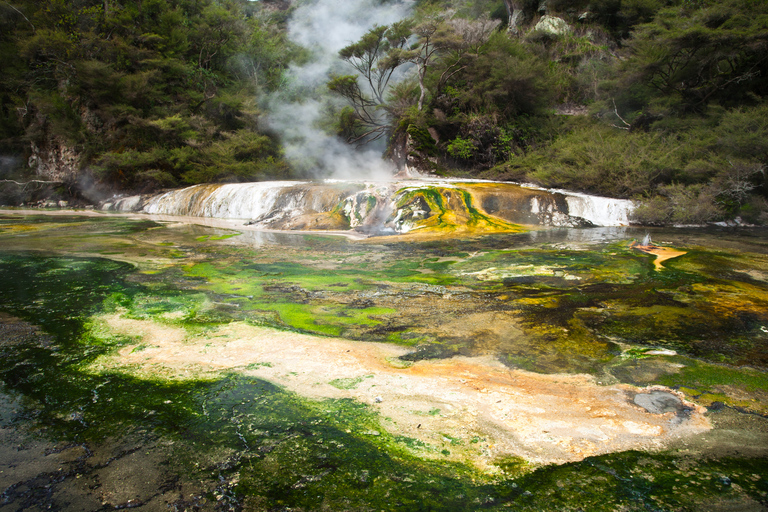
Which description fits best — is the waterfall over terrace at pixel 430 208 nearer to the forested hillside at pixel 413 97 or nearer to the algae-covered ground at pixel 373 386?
the forested hillside at pixel 413 97

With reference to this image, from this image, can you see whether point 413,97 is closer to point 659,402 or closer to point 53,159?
point 53,159

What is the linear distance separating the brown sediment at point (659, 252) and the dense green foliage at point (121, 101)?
12.2 meters

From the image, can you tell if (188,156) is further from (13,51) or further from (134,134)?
(13,51)

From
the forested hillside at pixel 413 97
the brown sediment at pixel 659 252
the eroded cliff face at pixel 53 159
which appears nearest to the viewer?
the brown sediment at pixel 659 252

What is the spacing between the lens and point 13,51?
15141 mm

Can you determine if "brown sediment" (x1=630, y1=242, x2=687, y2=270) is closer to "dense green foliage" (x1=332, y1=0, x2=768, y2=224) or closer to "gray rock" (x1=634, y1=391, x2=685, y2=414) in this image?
"dense green foliage" (x1=332, y1=0, x2=768, y2=224)

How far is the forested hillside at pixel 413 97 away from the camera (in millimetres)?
10648

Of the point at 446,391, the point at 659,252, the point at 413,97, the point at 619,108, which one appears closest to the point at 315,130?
the point at 413,97

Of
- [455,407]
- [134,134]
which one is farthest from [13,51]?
[455,407]

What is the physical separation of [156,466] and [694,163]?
1124cm

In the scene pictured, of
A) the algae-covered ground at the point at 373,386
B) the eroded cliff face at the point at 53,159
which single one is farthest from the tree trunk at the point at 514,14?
the eroded cliff face at the point at 53,159

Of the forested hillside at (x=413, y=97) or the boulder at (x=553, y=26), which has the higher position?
the boulder at (x=553, y=26)

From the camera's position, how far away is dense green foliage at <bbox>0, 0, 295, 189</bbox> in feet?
46.9

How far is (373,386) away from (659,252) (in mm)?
5729
